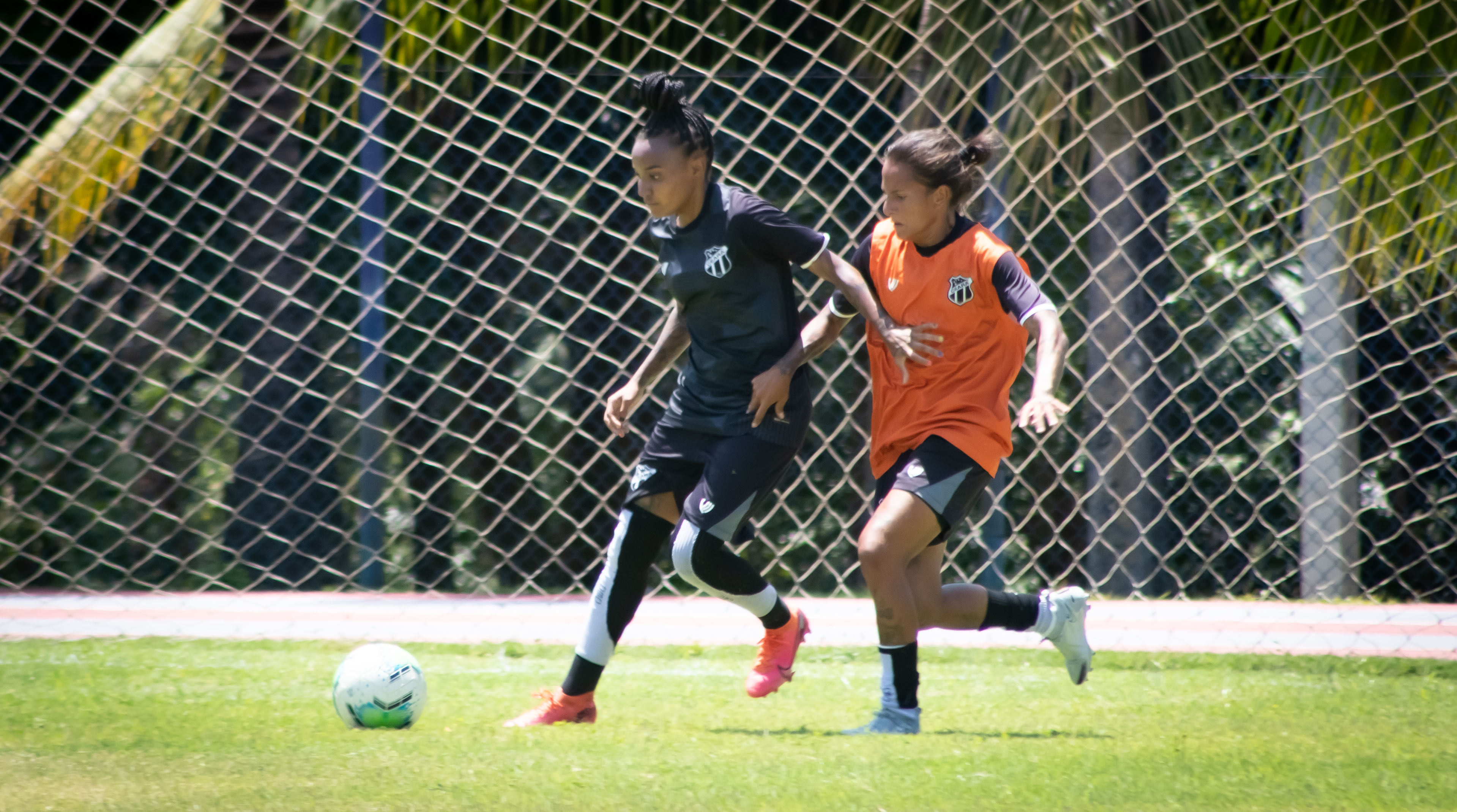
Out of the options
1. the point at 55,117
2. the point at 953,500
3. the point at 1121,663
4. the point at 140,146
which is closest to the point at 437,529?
the point at 140,146

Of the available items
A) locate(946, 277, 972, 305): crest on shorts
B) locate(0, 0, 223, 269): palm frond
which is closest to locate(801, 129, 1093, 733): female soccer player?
locate(946, 277, 972, 305): crest on shorts

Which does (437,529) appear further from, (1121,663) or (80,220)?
(1121,663)

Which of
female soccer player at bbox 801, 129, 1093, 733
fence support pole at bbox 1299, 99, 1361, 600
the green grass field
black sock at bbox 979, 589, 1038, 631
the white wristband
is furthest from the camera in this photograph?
fence support pole at bbox 1299, 99, 1361, 600

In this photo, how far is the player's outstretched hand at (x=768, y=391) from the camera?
3350mm

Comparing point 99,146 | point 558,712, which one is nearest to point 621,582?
point 558,712

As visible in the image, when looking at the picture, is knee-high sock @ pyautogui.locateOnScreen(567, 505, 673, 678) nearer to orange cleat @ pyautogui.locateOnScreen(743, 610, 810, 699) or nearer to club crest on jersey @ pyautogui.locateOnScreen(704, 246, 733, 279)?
orange cleat @ pyautogui.locateOnScreen(743, 610, 810, 699)

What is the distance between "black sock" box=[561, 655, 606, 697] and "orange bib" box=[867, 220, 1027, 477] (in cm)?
95

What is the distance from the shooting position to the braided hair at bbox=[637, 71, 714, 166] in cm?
339

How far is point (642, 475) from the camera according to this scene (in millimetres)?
3523

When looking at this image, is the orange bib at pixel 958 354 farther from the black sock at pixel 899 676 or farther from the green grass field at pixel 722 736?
the green grass field at pixel 722 736

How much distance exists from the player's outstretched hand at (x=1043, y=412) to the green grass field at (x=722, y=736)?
764 millimetres

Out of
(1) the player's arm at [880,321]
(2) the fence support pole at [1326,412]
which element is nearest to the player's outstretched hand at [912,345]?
(1) the player's arm at [880,321]

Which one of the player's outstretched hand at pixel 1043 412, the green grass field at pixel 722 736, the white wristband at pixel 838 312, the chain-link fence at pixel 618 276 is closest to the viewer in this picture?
the green grass field at pixel 722 736

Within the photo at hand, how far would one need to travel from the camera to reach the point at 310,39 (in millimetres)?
5578
